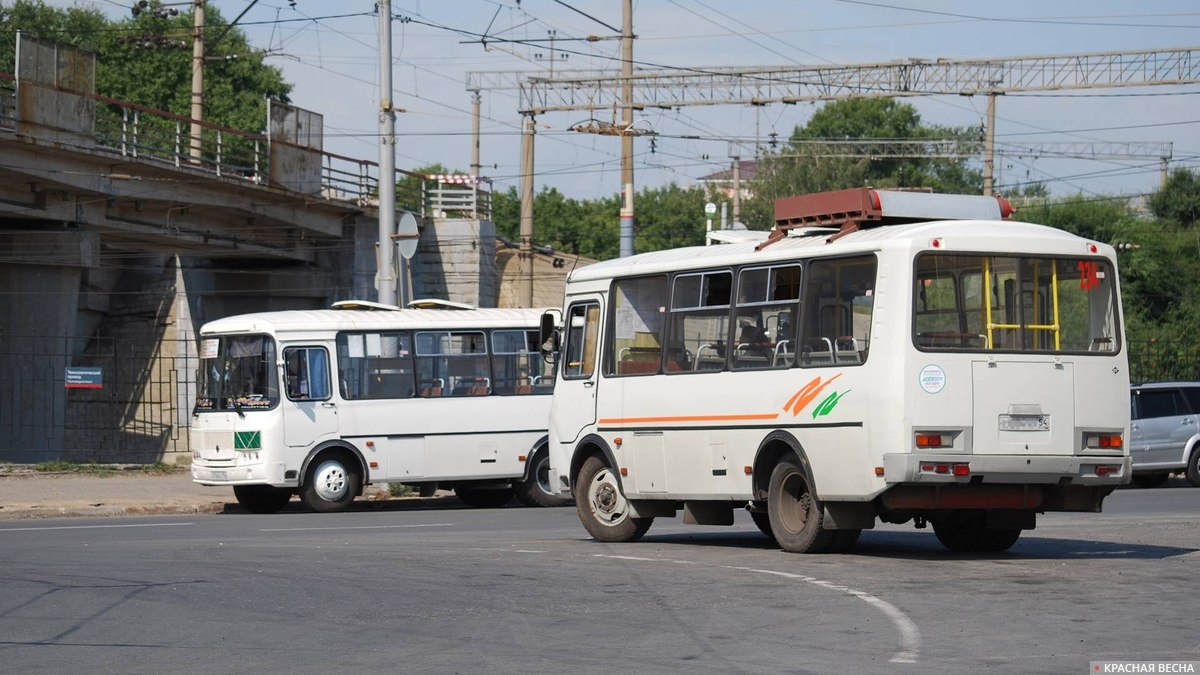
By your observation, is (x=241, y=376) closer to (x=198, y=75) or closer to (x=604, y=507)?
(x=604, y=507)

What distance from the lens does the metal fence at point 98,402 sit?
37.4m

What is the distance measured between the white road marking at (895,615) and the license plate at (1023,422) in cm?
215

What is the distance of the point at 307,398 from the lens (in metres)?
23.3

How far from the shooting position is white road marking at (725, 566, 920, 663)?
8.51m

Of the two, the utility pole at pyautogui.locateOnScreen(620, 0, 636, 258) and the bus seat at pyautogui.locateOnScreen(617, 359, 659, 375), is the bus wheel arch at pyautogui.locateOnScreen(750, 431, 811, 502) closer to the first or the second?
the bus seat at pyautogui.locateOnScreen(617, 359, 659, 375)

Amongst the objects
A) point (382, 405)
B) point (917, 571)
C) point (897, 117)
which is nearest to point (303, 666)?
point (917, 571)

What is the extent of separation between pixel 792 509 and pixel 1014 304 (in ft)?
8.61

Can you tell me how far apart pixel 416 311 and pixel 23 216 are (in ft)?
44.4

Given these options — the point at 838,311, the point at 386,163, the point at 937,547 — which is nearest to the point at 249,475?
the point at 386,163

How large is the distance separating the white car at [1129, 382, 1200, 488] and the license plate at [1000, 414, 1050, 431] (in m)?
16.6

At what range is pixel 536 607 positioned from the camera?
10594mm

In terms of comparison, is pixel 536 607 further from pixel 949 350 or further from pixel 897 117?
pixel 897 117

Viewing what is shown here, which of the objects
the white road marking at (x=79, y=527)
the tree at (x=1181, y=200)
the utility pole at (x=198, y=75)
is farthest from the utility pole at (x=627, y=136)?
the tree at (x=1181, y=200)

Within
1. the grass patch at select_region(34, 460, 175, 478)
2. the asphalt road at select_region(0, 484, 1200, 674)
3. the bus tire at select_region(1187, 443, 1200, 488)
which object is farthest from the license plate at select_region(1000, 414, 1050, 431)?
the grass patch at select_region(34, 460, 175, 478)
